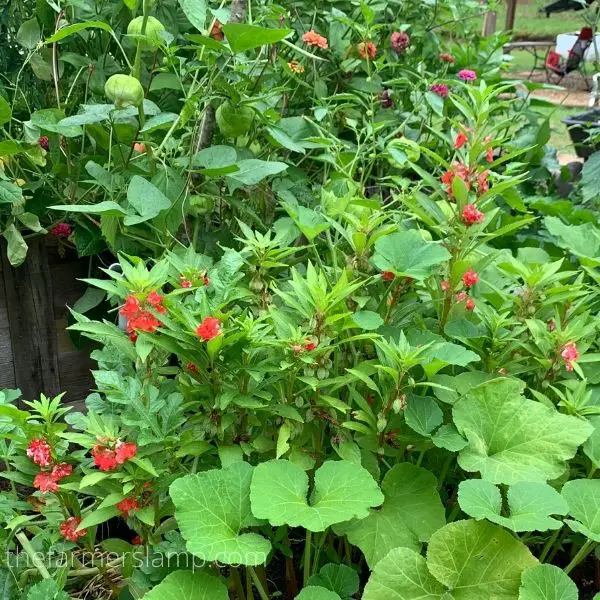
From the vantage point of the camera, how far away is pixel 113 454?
992mm

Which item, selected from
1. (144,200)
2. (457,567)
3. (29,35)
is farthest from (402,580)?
(29,35)

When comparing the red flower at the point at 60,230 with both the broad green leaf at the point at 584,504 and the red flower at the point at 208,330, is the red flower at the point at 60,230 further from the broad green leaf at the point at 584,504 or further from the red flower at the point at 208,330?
the broad green leaf at the point at 584,504

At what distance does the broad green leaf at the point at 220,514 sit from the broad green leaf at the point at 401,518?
152mm

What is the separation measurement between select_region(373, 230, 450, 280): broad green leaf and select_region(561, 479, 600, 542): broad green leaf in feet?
1.21

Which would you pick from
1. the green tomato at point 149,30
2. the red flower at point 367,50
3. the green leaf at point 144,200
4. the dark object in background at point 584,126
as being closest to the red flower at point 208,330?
the green leaf at point 144,200

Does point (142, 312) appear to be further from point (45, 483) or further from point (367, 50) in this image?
point (367, 50)

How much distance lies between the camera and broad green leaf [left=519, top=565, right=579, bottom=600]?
94 centimetres

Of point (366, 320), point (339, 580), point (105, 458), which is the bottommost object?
point (339, 580)

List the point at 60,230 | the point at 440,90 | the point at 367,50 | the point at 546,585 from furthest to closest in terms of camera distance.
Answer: the point at 440,90
the point at 367,50
the point at 60,230
the point at 546,585

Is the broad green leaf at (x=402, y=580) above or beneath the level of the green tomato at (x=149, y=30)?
beneath

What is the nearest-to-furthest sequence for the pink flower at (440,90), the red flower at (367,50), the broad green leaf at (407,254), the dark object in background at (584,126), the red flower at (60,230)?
the broad green leaf at (407,254)
the red flower at (60,230)
the red flower at (367,50)
the pink flower at (440,90)
the dark object in background at (584,126)

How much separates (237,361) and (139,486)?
0.22 metres

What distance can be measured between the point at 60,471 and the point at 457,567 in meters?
0.57

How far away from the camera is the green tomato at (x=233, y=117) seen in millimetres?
1413
